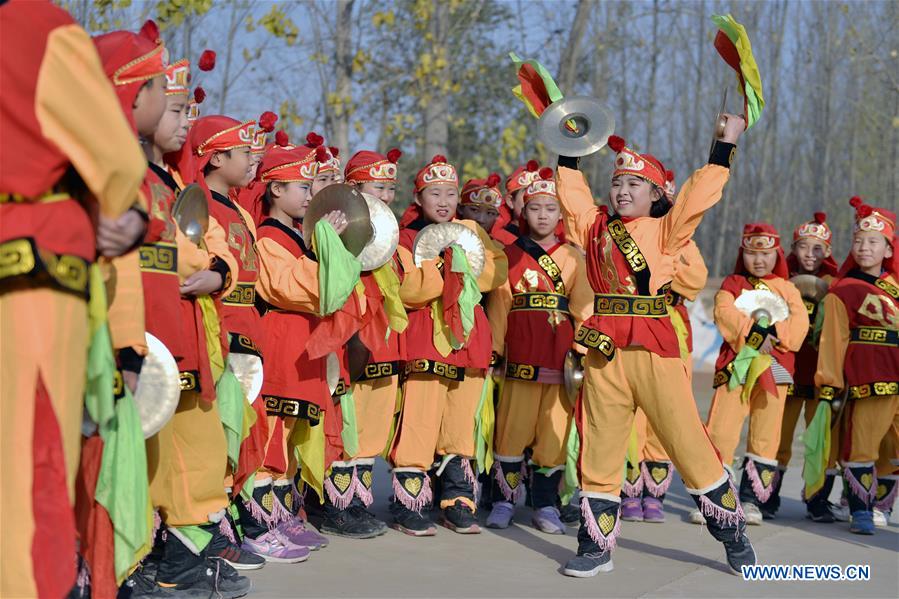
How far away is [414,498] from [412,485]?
0.24 feet

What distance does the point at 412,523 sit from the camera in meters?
6.78

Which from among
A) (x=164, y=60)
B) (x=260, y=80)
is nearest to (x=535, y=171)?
(x=164, y=60)

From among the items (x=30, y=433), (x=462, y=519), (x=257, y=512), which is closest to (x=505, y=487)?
(x=462, y=519)

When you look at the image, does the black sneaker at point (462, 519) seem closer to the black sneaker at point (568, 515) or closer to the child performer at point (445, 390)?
the child performer at point (445, 390)

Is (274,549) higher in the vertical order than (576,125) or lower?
lower

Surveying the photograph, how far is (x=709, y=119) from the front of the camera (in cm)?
2789

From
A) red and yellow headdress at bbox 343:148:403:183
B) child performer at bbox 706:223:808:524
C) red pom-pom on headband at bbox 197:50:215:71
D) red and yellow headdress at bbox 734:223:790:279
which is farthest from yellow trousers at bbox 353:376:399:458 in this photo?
red and yellow headdress at bbox 734:223:790:279

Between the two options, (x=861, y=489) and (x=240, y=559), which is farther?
(x=861, y=489)

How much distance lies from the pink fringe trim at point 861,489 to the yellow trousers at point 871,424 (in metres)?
0.09

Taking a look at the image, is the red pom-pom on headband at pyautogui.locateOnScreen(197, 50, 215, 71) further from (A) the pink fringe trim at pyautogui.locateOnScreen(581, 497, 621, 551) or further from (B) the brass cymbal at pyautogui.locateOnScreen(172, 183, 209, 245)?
(A) the pink fringe trim at pyautogui.locateOnScreen(581, 497, 621, 551)

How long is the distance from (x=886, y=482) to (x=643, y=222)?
9.83 feet

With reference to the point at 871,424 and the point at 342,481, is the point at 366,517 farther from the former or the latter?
the point at 871,424

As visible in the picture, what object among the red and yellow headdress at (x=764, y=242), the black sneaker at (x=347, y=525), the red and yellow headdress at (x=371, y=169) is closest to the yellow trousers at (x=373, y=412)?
the black sneaker at (x=347, y=525)

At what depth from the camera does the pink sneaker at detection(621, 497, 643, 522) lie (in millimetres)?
7535
